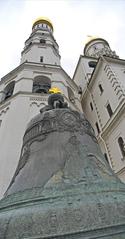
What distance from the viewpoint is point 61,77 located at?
47.6ft

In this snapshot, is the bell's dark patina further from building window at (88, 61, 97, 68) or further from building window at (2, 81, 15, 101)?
building window at (88, 61, 97, 68)

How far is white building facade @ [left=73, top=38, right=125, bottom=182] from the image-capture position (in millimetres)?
12062

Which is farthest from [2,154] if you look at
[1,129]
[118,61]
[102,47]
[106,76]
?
[102,47]

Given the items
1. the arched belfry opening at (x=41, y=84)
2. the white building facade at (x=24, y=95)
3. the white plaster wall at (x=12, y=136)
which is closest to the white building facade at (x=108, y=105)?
the white building facade at (x=24, y=95)

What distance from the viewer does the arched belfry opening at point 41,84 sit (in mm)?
13750

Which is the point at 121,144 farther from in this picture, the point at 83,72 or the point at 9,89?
the point at 83,72

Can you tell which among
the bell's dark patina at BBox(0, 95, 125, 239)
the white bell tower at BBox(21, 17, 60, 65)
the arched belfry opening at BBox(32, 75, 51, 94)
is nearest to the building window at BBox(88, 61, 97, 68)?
the white bell tower at BBox(21, 17, 60, 65)

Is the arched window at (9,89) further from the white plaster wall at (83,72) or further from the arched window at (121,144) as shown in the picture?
the arched window at (121,144)

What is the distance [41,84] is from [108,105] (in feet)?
16.1

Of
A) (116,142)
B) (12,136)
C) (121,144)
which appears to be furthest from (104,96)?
(12,136)

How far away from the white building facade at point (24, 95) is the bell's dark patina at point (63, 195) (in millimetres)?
5421

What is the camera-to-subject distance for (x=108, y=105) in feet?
47.3

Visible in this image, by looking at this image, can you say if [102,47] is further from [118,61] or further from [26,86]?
[26,86]

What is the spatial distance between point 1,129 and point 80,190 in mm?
9122
